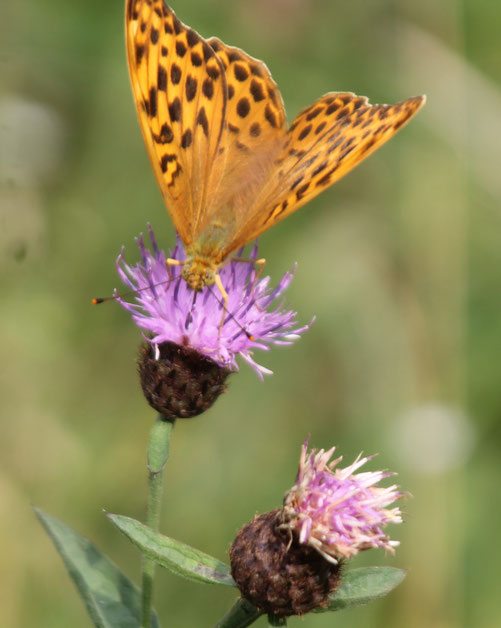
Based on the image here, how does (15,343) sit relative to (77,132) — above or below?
below

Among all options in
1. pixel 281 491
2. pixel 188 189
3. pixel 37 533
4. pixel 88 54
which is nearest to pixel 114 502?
pixel 37 533

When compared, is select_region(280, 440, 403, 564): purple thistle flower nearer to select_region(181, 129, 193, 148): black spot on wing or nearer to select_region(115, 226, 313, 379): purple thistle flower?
select_region(115, 226, 313, 379): purple thistle flower

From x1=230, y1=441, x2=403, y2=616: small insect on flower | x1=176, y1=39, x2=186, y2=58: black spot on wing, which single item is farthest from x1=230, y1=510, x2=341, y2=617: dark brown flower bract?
x1=176, y1=39, x2=186, y2=58: black spot on wing

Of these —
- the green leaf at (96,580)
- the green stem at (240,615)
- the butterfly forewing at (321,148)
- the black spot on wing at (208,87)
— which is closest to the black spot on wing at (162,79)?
the black spot on wing at (208,87)

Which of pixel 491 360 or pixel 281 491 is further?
pixel 491 360

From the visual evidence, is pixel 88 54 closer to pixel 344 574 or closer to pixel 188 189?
pixel 188 189

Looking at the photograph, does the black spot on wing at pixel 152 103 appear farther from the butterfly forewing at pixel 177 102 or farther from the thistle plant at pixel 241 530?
the thistle plant at pixel 241 530

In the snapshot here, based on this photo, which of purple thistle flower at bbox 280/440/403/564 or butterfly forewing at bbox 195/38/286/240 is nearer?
purple thistle flower at bbox 280/440/403/564
